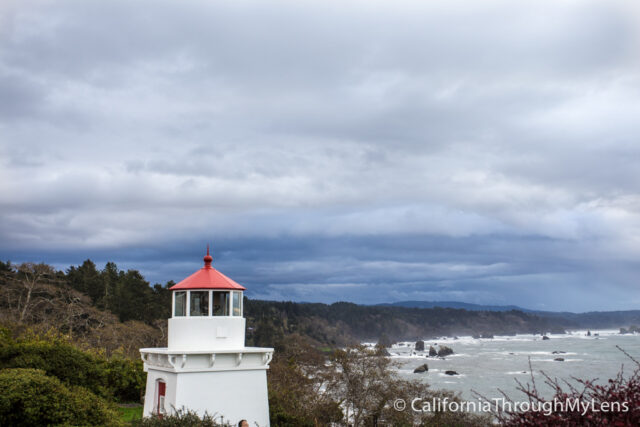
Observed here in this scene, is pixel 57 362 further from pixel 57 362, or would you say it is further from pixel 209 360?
pixel 209 360

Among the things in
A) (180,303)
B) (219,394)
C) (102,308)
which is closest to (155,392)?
(219,394)

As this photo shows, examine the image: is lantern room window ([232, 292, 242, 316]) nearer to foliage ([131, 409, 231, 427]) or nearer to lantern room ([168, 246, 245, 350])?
lantern room ([168, 246, 245, 350])

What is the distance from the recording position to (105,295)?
51062mm

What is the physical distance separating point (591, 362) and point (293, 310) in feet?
179

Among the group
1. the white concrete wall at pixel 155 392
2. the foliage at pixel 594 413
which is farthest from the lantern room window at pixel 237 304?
the foliage at pixel 594 413

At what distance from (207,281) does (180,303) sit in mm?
946

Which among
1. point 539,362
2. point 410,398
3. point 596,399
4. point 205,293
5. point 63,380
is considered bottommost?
point 539,362

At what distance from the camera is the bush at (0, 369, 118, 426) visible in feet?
38.1

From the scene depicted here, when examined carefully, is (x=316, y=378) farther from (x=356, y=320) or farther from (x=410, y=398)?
(x=356, y=320)

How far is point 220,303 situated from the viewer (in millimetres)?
13352

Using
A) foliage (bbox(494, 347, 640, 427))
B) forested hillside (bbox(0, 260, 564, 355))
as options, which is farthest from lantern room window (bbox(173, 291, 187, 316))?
forested hillside (bbox(0, 260, 564, 355))

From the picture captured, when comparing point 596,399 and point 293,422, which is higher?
point 596,399

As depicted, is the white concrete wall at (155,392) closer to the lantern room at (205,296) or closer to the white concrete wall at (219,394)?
the white concrete wall at (219,394)

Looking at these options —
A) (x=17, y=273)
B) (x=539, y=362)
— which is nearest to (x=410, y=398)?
(x=17, y=273)
